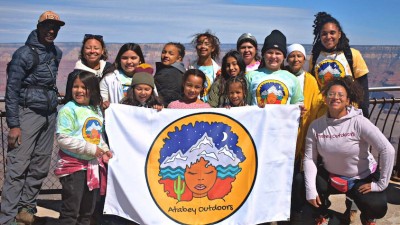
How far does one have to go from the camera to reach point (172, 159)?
14.4 ft

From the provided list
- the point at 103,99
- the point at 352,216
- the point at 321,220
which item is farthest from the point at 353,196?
the point at 103,99

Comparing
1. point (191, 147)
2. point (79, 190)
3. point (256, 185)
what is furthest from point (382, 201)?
point (79, 190)

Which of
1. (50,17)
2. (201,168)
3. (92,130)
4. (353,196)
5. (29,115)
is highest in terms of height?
(50,17)

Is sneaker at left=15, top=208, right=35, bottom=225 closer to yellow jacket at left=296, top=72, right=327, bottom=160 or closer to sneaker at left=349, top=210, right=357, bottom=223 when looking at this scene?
yellow jacket at left=296, top=72, right=327, bottom=160

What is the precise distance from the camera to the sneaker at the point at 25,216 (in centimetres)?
484

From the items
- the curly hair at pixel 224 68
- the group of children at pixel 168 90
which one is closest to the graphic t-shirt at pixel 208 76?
the group of children at pixel 168 90

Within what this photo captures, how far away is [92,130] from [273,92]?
176cm

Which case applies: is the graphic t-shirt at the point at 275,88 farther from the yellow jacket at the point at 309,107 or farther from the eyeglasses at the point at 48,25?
the eyeglasses at the point at 48,25

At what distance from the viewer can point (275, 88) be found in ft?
14.9

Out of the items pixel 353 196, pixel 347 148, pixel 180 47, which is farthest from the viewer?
pixel 180 47

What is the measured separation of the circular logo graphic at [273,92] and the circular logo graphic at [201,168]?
0.40 m

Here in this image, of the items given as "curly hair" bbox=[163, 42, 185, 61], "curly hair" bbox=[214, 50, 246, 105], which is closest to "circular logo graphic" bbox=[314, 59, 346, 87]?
"curly hair" bbox=[214, 50, 246, 105]

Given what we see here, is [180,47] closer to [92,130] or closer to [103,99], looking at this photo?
[103,99]

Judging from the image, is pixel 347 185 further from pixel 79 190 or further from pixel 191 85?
pixel 79 190
